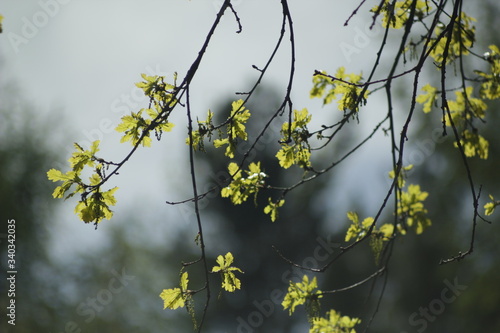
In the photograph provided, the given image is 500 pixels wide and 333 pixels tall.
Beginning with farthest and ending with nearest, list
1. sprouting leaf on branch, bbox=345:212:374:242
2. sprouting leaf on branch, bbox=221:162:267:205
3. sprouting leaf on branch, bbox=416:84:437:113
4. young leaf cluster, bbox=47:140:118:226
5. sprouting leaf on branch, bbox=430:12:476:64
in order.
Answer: sprouting leaf on branch, bbox=416:84:437:113 < sprouting leaf on branch, bbox=345:212:374:242 < sprouting leaf on branch, bbox=430:12:476:64 < sprouting leaf on branch, bbox=221:162:267:205 < young leaf cluster, bbox=47:140:118:226

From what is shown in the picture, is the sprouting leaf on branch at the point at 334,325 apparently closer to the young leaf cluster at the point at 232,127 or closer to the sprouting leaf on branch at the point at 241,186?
the sprouting leaf on branch at the point at 241,186

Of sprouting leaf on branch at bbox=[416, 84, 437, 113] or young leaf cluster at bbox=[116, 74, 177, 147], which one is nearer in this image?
young leaf cluster at bbox=[116, 74, 177, 147]

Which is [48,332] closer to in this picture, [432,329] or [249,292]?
[249,292]

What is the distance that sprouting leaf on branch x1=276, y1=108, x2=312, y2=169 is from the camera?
7.89 feet

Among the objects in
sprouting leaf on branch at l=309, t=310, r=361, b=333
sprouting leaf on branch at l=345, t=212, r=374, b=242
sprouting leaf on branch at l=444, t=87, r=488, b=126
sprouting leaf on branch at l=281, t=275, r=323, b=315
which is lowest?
sprouting leaf on branch at l=309, t=310, r=361, b=333

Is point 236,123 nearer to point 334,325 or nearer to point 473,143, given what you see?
point 334,325

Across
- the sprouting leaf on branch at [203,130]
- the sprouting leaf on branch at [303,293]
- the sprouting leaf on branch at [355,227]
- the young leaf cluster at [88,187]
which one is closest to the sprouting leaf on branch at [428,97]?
the sprouting leaf on branch at [355,227]

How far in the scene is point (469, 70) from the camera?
9273 mm

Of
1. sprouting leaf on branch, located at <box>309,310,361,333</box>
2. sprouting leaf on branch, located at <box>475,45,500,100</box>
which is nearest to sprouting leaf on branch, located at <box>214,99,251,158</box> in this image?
sprouting leaf on branch, located at <box>309,310,361,333</box>

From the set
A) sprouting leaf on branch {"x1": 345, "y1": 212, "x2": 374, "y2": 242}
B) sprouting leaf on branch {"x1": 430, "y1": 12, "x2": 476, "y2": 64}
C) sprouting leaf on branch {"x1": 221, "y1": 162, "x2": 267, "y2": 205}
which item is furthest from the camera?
sprouting leaf on branch {"x1": 345, "y1": 212, "x2": 374, "y2": 242}

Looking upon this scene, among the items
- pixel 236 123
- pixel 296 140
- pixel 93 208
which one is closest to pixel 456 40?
pixel 296 140

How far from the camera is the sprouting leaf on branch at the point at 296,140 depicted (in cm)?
240

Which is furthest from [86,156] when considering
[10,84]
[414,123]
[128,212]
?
[128,212]

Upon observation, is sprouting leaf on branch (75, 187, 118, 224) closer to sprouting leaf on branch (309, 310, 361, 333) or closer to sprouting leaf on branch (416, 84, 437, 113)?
sprouting leaf on branch (309, 310, 361, 333)
